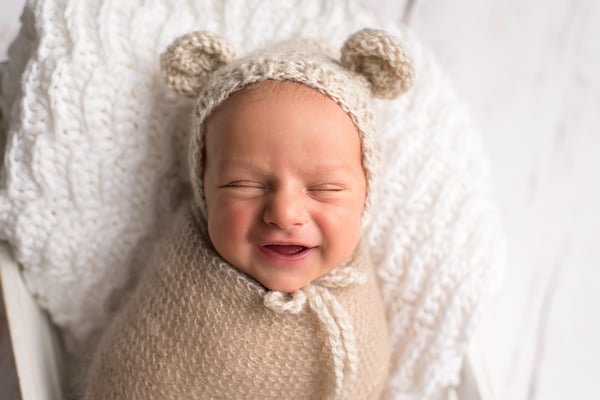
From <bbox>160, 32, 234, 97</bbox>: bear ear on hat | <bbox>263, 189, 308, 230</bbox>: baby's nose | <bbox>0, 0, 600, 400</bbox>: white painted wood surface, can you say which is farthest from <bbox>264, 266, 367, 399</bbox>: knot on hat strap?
<bbox>0, 0, 600, 400</bbox>: white painted wood surface

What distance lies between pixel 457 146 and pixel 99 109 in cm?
58

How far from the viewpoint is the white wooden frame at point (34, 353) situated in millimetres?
988

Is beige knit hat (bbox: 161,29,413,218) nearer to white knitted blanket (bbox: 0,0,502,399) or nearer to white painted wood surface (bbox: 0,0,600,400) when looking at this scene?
white knitted blanket (bbox: 0,0,502,399)

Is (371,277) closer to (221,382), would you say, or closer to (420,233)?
(420,233)

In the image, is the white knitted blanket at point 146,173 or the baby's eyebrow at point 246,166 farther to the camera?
the white knitted blanket at point 146,173

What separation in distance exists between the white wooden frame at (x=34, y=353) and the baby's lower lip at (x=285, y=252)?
36 centimetres

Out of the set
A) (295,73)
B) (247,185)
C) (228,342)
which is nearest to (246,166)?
(247,185)

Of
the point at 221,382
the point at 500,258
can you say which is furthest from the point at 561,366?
the point at 221,382

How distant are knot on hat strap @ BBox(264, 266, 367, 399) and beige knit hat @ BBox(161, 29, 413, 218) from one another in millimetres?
146

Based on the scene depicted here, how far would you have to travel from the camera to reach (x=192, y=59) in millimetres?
988

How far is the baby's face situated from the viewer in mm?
889

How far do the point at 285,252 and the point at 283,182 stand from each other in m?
0.10

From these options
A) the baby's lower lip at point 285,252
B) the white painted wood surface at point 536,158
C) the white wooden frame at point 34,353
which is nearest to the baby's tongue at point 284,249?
the baby's lower lip at point 285,252

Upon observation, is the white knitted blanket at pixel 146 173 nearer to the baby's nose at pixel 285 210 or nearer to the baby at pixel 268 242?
the baby at pixel 268 242
